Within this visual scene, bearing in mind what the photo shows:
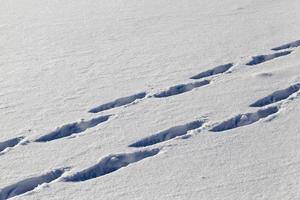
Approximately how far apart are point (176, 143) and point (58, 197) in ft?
Answer: 2.58

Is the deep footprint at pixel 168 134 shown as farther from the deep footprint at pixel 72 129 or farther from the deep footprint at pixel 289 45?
the deep footprint at pixel 289 45

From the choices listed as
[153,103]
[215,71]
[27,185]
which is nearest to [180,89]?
[153,103]

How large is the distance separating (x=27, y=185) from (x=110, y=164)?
45 centimetres

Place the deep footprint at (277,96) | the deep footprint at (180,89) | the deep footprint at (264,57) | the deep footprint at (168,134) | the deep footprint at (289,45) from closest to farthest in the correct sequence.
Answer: the deep footprint at (168,134) → the deep footprint at (277,96) → the deep footprint at (180,89) → the deep footprint at (264,57) → the deep footprint at (289,45)

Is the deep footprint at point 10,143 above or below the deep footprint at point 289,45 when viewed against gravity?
above

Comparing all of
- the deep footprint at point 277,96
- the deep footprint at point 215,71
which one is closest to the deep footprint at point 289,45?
the deep footprint at point 215,71

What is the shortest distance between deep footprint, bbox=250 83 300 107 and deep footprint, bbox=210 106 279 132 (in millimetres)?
146

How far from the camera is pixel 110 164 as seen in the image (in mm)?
3107

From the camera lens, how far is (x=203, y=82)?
417 centimetres

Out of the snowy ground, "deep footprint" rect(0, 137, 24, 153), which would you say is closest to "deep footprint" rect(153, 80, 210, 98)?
the snowy ground

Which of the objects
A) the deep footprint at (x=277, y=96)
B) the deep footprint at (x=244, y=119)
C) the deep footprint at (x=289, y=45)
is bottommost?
the deep footprint at (x=244, y=119)

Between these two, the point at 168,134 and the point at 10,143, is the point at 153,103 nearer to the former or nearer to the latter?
the point at 168,134

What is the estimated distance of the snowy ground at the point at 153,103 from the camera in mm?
2881

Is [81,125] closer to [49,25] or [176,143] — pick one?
[176,143]
